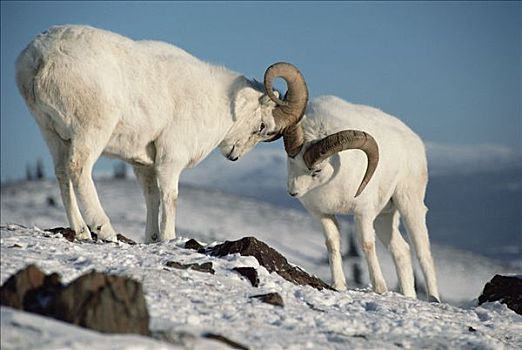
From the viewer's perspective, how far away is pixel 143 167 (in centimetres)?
1623

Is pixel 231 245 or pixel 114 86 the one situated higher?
pixel 114 86

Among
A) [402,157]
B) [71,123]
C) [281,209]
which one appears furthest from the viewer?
[281,209]

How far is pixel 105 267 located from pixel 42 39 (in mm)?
4054

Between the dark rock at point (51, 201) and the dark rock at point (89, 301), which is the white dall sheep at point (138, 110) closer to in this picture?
the dark rock at point (89, 301)

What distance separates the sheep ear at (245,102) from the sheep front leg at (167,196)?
1746mm

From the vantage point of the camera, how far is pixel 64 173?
14492mm

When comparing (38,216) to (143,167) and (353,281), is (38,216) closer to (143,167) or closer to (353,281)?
(353,281)

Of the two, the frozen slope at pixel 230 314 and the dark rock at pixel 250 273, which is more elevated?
Result: the dark rock at pixel 250 273

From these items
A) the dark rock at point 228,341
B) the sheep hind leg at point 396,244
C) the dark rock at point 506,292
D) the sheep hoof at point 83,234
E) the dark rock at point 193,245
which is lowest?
the dark rock at point 228,341

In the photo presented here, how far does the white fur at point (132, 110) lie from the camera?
1377 cm

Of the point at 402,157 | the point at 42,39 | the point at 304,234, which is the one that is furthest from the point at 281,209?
the point at 42,39

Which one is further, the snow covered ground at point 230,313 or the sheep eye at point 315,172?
the sheep eye at point 315,172

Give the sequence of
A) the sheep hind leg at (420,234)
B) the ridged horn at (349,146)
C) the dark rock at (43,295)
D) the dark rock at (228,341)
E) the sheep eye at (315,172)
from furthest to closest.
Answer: the sheep hind leg at (420,234) → the sheep eye at (315,172) → the ridged horn at (349,146) → the dark rock at (228,341) → the dark rock at (43,295)

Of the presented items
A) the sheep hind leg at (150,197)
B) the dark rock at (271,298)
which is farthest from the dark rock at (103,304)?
the sheep hind leg at (150,197)
